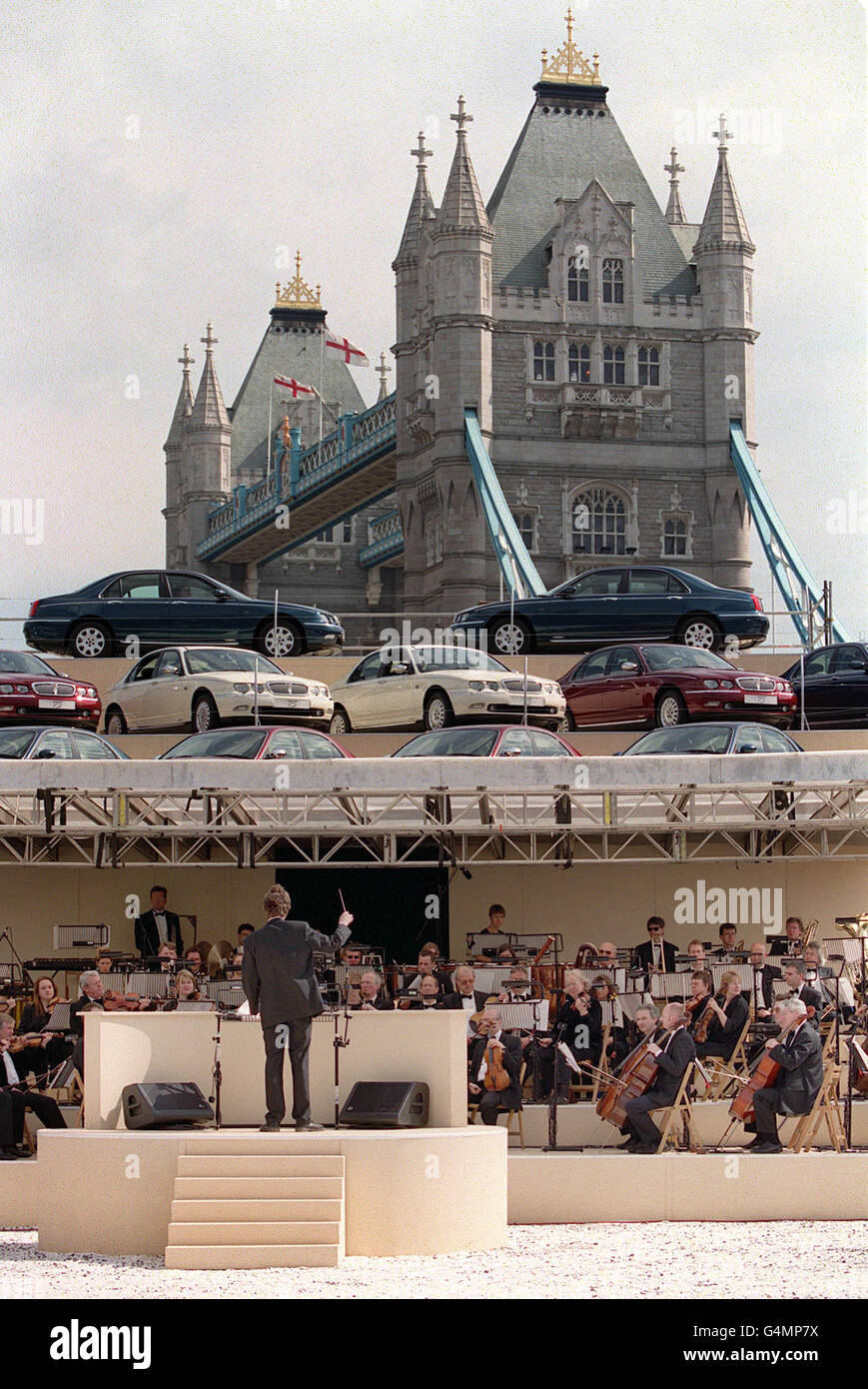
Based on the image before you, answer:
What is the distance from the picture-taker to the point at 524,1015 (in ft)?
55.8

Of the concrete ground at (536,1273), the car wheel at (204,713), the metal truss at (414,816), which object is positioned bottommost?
the concrete ground at (536,1273)

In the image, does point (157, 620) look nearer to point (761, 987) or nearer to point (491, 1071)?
point (761, 987)

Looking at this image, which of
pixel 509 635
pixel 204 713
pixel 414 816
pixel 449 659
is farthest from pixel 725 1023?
pixel 509 635

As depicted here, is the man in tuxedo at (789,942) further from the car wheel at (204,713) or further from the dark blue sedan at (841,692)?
the car wheel at (204,713)

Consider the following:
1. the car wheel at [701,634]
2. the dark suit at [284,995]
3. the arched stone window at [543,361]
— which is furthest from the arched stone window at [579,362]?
the dark suit at [284,995]

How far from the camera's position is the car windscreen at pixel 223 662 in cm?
2811

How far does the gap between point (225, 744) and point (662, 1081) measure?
8.18 metres

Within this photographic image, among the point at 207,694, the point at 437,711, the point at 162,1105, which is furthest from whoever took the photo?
the point at 207,694

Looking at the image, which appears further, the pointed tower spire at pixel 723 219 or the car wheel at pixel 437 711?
the pointed tower spire at pixel 723 219

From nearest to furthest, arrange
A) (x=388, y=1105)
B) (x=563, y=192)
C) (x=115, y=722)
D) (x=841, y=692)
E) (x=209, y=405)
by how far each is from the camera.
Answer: (x=388, y=1105) < (x=841, y=692) < (x=115, y=722) < (x=563, y=192) < (x=209, y=405)

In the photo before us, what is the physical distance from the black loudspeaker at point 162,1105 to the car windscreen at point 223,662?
45.3 feet

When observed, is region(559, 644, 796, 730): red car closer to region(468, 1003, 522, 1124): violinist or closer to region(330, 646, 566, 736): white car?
region(330, 646, 566, 736): white car

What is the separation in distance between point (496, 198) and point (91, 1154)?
71879 millimetres
